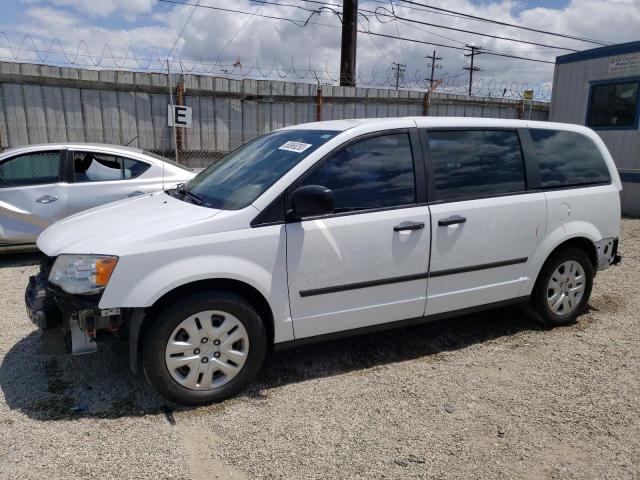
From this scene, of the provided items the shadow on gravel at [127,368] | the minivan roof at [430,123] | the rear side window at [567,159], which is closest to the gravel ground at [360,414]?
the shadow on gravel at [127,368]

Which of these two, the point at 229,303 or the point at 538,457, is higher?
the point at 229,303

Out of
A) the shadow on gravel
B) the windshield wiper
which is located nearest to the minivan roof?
the windshield wiper

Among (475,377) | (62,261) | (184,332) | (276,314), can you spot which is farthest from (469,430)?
(62,261)

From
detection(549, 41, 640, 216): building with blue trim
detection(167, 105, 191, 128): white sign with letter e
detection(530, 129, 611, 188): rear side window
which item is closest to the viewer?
detection(530, 129, 611, 188): rear side window

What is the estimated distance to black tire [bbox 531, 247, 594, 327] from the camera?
4469 mm

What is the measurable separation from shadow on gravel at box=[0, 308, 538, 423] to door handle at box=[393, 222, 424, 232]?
1.06 meters

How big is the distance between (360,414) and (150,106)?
30.9 ft

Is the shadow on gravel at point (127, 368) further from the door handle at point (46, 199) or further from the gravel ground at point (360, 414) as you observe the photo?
the door handle at point (46, 199)

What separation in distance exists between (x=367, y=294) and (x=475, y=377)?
1.00m

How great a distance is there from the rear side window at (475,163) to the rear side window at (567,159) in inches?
10.5

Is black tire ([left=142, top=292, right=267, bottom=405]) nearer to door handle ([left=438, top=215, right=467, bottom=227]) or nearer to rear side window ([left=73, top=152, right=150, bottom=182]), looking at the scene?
door handle ([left=438, top=215, right=467, bottom=227])

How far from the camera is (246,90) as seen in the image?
11.9 meters

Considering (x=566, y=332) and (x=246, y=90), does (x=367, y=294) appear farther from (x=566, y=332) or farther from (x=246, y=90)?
(x=246, y=90)

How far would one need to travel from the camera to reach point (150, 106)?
1095 centimetres
